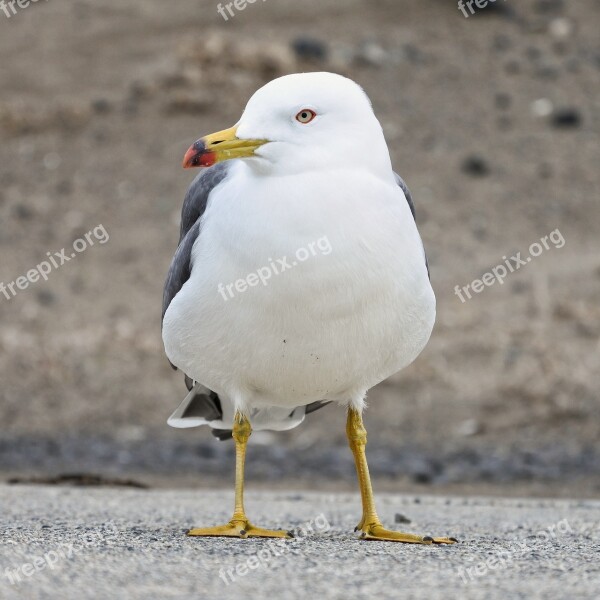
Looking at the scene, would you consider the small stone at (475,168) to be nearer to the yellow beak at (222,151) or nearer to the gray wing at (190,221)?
the gray wing at (190,221)

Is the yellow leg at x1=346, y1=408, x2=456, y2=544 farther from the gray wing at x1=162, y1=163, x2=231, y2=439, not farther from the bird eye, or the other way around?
the bird eye

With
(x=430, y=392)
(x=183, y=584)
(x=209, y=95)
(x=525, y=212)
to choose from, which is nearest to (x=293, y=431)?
(x=430, y=392)

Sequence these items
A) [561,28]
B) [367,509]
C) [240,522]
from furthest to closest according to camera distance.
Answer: [561,28]
[367,509]
[240,522]

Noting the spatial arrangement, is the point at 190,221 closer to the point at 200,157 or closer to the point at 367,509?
the point at 200,157

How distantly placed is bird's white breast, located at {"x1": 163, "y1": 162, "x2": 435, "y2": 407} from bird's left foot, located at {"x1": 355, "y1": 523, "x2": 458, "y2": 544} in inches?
26.9

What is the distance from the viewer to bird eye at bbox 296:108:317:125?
5.24 metres

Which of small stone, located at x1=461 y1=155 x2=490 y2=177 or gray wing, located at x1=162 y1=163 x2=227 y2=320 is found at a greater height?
small stone, located at x1=461 y1=155 x2=490 y2=177

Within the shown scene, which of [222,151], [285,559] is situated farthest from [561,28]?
[285,559]

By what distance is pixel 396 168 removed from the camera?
56.9ft

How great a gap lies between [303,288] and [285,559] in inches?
42.3

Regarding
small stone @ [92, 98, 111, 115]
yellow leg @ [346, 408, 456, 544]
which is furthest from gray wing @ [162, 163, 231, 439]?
small stone @ [92, 98, 111, 115]

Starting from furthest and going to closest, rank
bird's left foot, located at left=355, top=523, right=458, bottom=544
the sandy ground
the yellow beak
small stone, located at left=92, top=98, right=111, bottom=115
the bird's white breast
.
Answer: small stone, located at left=92, top=98, right=111, bottom=115 < bird's left foot, located at left=355, top=523, right=458, bottom=544 < the yellow beak < the bird's white breast < the sandy ground

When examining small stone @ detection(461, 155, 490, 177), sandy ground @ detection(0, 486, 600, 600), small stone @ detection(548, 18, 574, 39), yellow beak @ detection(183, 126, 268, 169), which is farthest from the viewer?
small stone @ detection(548, 18, 574, 39)

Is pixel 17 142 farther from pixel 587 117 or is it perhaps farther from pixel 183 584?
pixel 183 584
